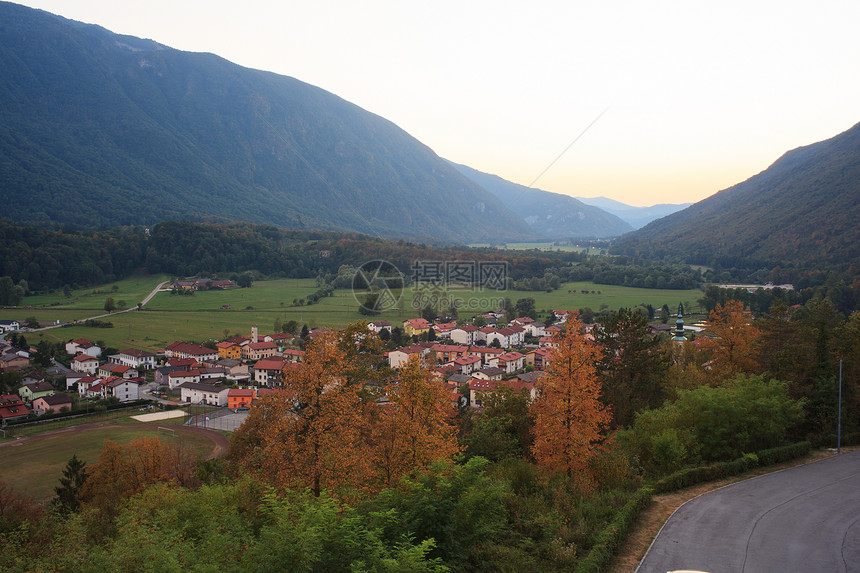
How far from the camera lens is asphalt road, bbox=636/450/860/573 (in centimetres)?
886

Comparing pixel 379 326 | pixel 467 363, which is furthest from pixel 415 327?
pixel 467 363

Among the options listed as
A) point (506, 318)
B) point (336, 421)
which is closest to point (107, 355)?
point (506, 318)

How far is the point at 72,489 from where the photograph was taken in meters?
21.3

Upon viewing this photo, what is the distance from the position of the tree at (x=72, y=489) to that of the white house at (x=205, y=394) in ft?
70.1

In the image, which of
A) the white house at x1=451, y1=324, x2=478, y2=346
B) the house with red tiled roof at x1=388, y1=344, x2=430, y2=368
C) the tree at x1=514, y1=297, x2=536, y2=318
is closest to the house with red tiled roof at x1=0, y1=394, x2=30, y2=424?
the house with red tiled roof at x1=388, y1=344, x2=430, y2=368

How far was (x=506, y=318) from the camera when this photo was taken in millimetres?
70875

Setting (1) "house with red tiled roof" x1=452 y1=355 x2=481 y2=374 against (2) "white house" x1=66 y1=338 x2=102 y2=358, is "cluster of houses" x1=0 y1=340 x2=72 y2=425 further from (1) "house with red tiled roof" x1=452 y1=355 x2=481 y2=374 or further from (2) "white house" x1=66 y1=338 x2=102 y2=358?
(1) "house with red tiled roof" x1=452 y1=355 x2=481 y2=374

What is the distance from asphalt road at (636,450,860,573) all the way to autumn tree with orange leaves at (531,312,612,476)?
2.80 meters

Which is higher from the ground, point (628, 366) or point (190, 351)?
point (628, 366)

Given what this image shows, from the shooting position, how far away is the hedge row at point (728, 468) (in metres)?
12.6

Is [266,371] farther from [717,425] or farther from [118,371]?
[717,425]

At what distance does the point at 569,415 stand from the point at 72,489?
69.5ft

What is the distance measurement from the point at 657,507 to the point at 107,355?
57.4 metres

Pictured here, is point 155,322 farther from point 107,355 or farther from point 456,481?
point 456,481
